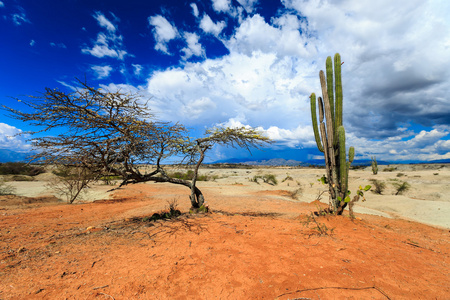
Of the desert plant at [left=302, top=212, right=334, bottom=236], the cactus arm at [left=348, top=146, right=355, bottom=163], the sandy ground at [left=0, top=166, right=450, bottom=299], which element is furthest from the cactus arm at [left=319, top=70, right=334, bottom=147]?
the desert plant at [left=302, top=212, right=334, bottom=236]

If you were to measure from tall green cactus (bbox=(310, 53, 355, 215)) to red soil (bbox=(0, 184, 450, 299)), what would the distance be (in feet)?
4.34

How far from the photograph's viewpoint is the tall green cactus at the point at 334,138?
7.55 metres

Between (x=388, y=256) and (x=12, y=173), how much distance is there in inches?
1630

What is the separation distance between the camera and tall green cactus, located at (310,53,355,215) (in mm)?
7551

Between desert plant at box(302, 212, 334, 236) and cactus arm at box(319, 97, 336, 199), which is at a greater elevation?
cactus arm at box(319, 97, 336, 199)

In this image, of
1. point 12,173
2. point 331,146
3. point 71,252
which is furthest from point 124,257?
point 12,173

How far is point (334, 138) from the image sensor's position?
7.96 m

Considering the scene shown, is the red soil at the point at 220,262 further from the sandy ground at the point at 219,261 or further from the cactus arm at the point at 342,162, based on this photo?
the cactus arm at the point at 342,162

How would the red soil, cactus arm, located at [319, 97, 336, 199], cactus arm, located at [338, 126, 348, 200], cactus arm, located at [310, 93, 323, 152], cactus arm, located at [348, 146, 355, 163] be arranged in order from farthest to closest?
1. cactus arm, located at [310, 93, 323, 152]
2. cactus arm, located at [348, 146, 355, 163]
3. cactus arm, located at [319, 97, 336, 199]
4. cactus arm, located at [338, 126, 348, 200]
5. the red soil

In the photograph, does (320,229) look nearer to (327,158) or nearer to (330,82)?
(327,158)

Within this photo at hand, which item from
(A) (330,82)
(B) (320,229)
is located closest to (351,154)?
(A) (330,82)

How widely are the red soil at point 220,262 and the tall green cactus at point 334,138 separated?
1.32 m

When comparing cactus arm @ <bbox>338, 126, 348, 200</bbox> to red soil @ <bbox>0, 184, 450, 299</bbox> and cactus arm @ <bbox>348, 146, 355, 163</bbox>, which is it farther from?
red soil @ <bbox>0, 184, 450, 299</bbox>

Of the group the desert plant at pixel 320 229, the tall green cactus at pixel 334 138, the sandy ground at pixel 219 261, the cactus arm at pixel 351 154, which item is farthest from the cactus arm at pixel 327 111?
the desert plant at pixel 320 229
